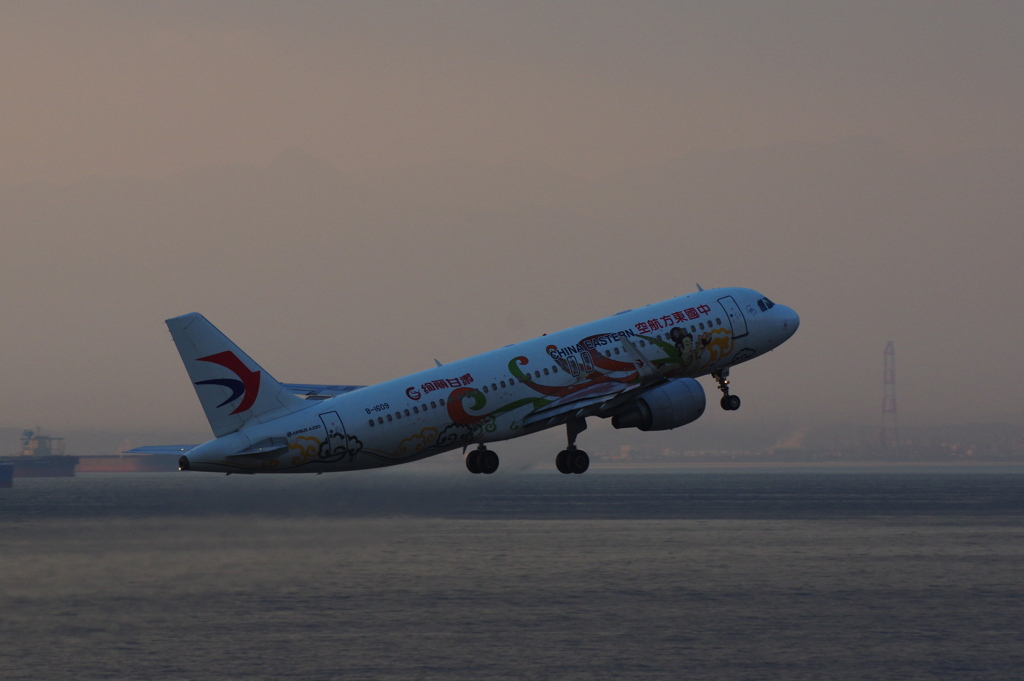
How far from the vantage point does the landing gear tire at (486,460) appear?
227ft

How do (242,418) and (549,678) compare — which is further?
(549,678)

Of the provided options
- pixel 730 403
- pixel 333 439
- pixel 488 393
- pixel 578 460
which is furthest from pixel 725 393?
pixel 333 439

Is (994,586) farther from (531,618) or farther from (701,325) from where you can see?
(701,325)

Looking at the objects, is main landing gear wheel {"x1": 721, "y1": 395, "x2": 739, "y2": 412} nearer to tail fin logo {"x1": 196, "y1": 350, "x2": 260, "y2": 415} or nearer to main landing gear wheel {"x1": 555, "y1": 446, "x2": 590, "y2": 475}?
main landing gear wheel {"x1": 555, "y1": 446, "x2": 590, "y2": 475}

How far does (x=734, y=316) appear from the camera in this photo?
7219 cm

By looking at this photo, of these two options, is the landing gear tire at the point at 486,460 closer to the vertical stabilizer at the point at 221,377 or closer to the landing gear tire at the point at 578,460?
the landing gear tire at the point at 578,460

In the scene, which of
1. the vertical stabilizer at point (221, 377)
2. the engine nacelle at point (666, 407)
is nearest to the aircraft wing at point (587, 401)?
the engine nacelle at point (666, 407)

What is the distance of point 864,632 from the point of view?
154375mm

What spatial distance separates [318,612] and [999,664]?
8758cm

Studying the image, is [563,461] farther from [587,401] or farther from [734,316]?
[734,316]

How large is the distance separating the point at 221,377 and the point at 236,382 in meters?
0.75

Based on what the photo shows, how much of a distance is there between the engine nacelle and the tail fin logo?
2054cm

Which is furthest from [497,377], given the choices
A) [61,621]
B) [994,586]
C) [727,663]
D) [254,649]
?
[994,586]

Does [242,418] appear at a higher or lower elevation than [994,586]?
higher
